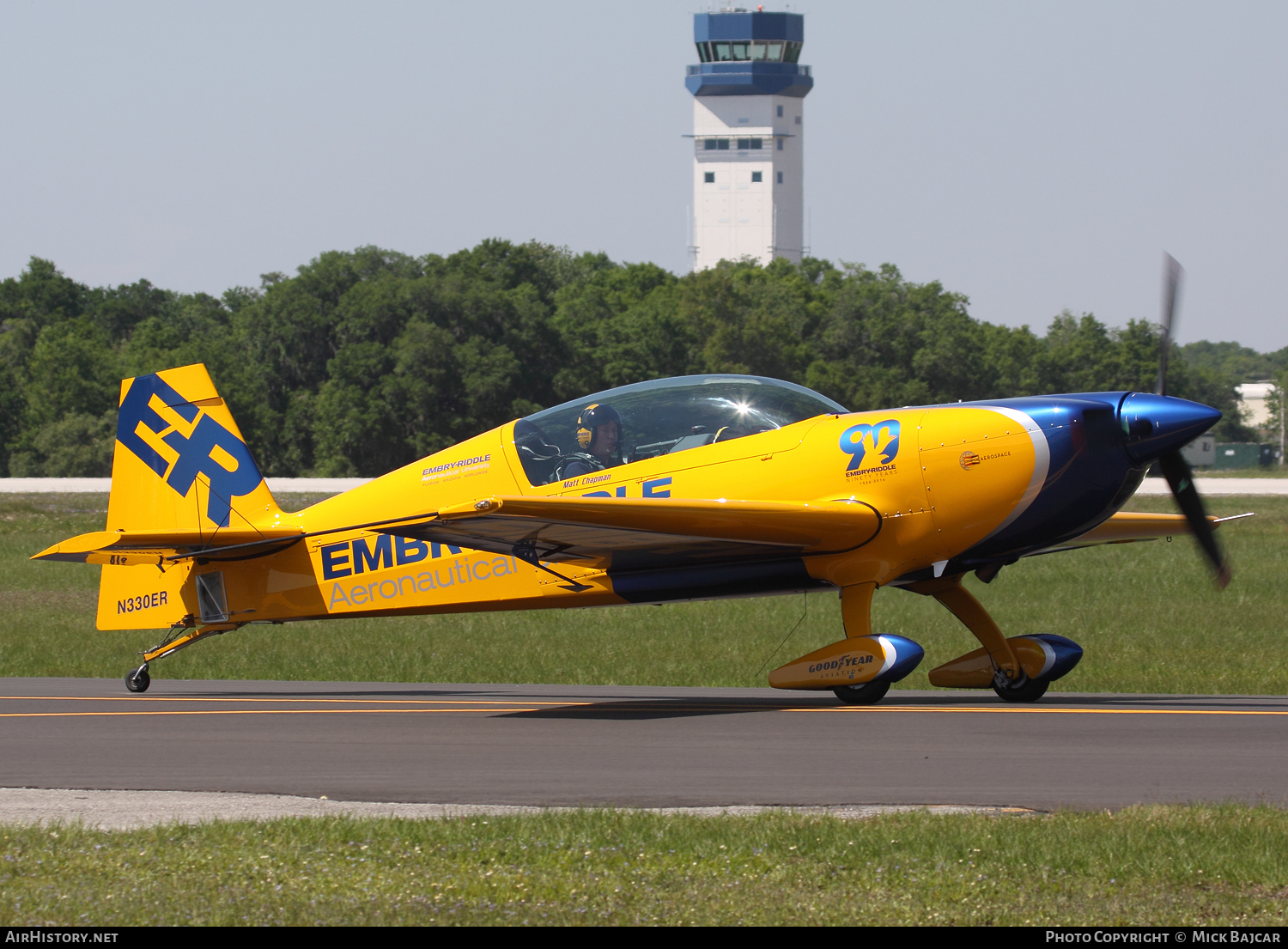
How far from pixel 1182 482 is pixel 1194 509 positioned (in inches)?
15.5

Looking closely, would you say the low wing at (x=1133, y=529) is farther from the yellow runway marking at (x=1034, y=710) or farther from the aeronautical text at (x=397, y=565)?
the aeronautical text at (x=397, y=565)

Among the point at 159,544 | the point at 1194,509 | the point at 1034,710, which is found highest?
the point at 1194,509

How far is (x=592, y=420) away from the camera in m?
11.7

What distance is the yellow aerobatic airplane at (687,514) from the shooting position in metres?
10.4

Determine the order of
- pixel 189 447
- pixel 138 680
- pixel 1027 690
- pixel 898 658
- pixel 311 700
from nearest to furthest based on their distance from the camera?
pixel 898 658, pixel 1027 690, pixel 311 700, pixel 138 680, pixel 189 447

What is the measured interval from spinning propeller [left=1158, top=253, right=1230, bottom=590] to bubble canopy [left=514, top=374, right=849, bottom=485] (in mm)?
2513

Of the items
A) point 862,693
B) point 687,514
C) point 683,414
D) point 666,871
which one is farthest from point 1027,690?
point 666,871

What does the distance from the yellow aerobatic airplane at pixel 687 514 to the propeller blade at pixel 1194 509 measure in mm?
20

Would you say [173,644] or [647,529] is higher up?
[647,529]

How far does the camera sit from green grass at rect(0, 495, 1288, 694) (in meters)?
15.4

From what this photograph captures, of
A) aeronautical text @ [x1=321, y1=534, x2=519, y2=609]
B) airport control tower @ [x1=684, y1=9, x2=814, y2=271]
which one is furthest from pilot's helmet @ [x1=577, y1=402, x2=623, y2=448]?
airport control tower @ [x1=684, y1=9, x2=814, y2=271]

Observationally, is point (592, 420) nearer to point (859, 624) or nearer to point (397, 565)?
point (397, 565)

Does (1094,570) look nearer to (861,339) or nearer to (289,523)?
(289,523)

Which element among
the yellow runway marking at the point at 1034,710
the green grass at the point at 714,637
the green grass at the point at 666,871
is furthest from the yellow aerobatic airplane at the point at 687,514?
the green grass at the point at 666,871
